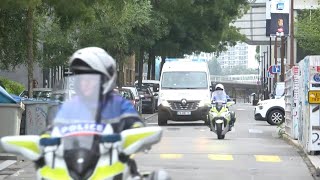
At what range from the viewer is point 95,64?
4.80 meters

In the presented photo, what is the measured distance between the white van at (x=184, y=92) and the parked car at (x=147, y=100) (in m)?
12.6

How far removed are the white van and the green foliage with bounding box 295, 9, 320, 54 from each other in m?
23.6

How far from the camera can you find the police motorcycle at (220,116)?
21.9 meters

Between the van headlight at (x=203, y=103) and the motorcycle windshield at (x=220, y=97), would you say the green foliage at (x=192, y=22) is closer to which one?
the van headlight at (x=203, y=103)

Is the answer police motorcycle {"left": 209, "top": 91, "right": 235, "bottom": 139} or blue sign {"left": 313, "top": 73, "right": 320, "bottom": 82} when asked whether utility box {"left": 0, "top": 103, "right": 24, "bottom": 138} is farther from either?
police motorcycle {"left": 209, "top": 91, "right": 235, "bottom": 139}

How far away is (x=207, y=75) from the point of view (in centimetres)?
2983

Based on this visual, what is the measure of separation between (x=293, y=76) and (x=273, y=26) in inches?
697

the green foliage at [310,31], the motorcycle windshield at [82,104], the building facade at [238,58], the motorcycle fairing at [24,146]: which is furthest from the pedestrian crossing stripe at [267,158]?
the building facade at [238,58]

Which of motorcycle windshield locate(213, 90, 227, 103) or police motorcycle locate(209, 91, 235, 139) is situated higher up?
motorcycle windshield locate(213, 90, 227, 103)

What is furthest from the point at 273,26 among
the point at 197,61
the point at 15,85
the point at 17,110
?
the point at 17,110

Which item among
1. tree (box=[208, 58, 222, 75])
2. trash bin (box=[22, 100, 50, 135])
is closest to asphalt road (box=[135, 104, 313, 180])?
trash bin (box=[22, 100, 50, 135])

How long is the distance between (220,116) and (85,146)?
57.7 ft

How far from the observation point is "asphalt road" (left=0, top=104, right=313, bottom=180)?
13461 mm

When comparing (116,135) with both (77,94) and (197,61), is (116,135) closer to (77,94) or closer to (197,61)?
(77,94)
